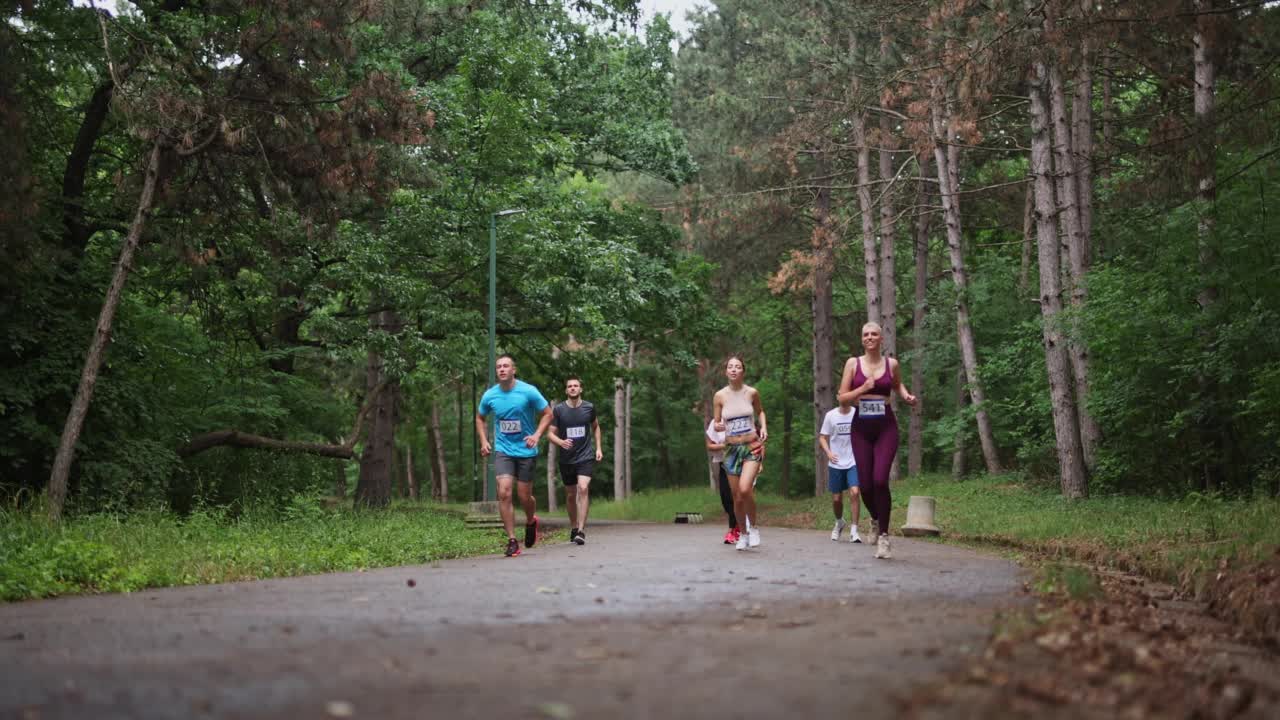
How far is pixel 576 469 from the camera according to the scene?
53.5 ft

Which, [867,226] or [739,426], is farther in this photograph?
[867,226]

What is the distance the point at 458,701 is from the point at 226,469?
22.5 m

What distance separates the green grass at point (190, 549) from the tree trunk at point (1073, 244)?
11.3 meters

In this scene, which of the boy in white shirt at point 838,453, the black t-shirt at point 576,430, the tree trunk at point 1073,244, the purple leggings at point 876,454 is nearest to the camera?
the purple leggings at point 876,454

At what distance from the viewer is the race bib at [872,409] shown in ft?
38.5

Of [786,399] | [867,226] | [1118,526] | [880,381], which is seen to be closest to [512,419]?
[880,381]

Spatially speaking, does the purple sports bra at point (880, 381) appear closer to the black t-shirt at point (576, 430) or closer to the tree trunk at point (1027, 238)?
the black t-shirt at point (576, 430)

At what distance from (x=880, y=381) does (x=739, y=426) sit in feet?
7.28

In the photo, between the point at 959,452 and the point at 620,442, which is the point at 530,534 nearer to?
the point at 959,452

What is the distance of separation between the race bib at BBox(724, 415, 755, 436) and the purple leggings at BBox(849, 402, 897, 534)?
1.78 metres

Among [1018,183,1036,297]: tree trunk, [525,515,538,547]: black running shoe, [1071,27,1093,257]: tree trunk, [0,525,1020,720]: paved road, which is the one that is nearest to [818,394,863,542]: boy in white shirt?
[525,515,538,547]: black running shoe

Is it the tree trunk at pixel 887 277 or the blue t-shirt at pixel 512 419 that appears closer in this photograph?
the blue t-shirt at pixel 512 419

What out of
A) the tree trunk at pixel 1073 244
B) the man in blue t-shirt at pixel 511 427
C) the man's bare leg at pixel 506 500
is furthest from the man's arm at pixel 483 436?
the tree trunk at pixel 1073 244

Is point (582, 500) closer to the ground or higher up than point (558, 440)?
closer to the ground
